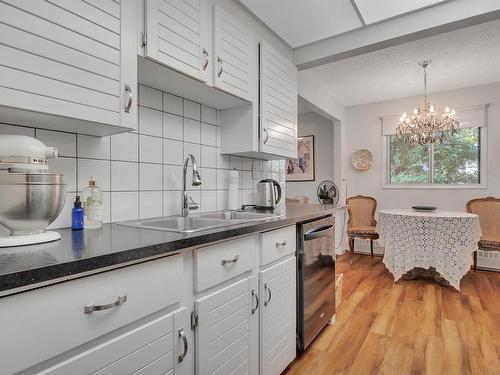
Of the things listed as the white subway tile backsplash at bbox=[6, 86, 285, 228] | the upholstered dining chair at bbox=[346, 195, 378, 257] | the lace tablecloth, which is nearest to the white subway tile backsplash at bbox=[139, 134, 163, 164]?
the white subway tile backsplash at bbox=[6, 86, 285, 228]

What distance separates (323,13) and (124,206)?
1775 millimetres

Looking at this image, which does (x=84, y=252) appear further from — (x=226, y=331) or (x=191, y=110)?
(x=191, y=110)

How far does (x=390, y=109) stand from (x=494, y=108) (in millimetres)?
1231

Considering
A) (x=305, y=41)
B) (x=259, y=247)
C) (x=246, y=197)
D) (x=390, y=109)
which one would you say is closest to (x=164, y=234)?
(x=259, y=247)

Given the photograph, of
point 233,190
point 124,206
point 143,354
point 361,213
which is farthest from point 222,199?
point 361,213

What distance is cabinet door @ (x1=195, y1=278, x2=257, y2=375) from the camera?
3.35ft

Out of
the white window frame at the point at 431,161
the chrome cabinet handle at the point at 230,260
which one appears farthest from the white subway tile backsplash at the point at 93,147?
the white window frame at the point at 431,161

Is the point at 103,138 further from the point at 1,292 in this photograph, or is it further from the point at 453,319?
the point at 453,319

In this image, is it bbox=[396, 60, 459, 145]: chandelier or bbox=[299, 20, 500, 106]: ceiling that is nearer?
bbox=[299, 20, 500, 106]: ceiling

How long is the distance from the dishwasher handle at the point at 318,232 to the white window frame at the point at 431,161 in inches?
112

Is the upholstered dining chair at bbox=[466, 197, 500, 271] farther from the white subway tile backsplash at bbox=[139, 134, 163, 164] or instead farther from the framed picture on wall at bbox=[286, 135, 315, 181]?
the white subway tile backsplash at bbox=[139, 134, 163, 164]

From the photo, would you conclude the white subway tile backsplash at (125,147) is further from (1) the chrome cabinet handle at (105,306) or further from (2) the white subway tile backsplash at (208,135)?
(1) the chrome cabinet handle at (105,306)

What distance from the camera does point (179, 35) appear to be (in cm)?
133

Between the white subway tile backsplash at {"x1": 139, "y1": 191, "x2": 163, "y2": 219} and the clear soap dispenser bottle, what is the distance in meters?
0.30
